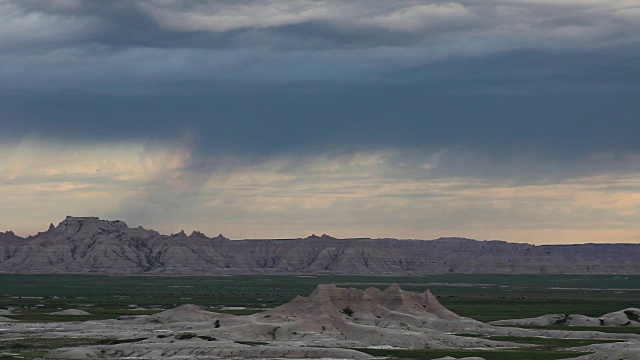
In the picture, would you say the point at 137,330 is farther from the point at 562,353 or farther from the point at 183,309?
the point at 562,353

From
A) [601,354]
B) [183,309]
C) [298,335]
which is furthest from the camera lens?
[183,309]

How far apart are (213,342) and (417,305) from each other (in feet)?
175

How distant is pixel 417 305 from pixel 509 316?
89.0 feet

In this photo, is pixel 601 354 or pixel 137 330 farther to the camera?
pixel 137 330

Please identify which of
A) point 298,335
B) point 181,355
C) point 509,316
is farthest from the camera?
point 509,316

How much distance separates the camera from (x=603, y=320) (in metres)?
171

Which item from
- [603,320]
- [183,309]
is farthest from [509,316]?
[183,309]

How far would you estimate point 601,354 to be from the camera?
4328 inches

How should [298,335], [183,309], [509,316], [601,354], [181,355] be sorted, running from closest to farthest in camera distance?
[601,354], [181,355], [298,335], [183,309], [509,316]

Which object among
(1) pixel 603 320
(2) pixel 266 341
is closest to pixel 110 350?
(2) pixel 266 341

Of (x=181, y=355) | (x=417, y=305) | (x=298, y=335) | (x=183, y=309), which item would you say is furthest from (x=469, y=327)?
(x=181, y=355)

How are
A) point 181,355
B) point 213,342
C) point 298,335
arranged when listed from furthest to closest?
point 298,335, point 213,342, point 181,355

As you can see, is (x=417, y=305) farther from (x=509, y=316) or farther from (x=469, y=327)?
(x=509, y=316)

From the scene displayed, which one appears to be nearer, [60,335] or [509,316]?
[60,335]
